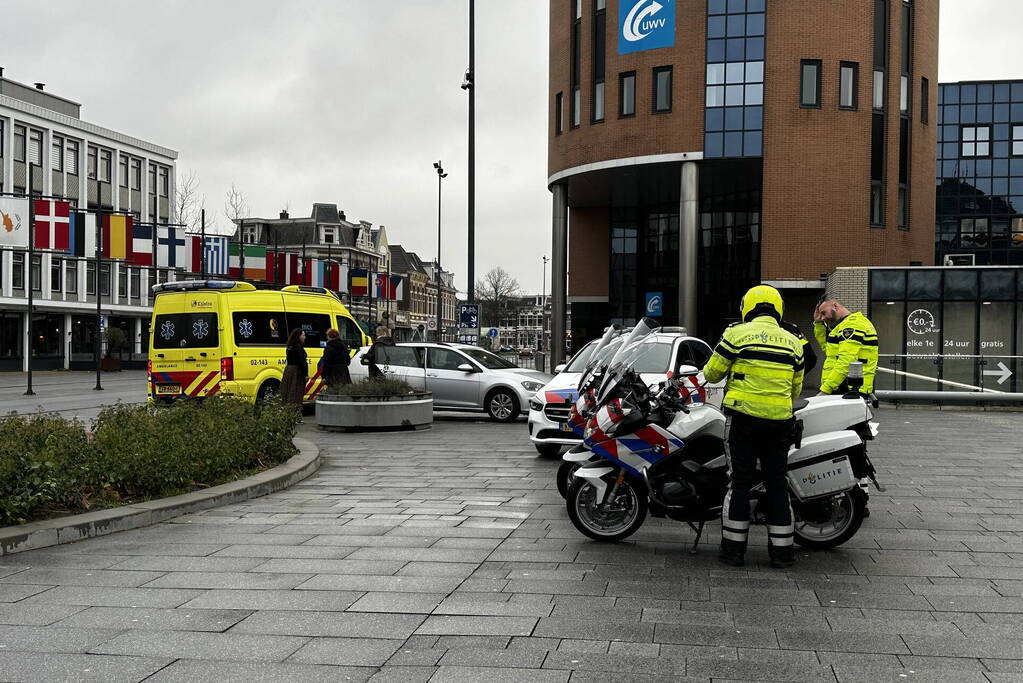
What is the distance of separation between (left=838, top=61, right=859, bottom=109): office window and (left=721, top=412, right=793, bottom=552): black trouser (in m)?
30.2

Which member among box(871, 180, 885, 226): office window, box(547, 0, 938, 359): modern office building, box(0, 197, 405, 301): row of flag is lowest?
box(0, 197, 405, 301): row of flag

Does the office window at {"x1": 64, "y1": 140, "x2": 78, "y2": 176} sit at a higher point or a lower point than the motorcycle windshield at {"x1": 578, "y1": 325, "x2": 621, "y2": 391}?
higher

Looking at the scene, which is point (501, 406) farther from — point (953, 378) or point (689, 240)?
point (689, 240)

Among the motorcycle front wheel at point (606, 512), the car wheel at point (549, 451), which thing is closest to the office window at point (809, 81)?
the car wheel at point (549, 451)

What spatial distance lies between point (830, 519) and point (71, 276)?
5668cm

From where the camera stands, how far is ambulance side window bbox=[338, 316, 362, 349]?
2066 cm

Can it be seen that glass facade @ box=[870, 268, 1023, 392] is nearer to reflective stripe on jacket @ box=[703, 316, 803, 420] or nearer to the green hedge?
the green hedge

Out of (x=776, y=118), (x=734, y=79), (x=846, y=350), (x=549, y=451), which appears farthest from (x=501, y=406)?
(x=734, y=79)

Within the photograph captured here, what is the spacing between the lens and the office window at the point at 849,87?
33.6 metres

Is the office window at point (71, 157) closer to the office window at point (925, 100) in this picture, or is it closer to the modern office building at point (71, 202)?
the modern office building at point (71, 202)

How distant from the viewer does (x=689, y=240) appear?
115 feet

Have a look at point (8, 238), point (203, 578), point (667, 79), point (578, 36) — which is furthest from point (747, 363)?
point (578, 36)

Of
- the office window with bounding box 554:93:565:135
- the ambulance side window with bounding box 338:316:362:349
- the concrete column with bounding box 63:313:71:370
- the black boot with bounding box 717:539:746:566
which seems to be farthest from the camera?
the concrete column with bounding box 63:313:71:370

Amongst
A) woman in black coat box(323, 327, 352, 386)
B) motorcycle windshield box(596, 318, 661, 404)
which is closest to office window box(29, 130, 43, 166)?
woman in black coat box(323, 327, 352, 386)
